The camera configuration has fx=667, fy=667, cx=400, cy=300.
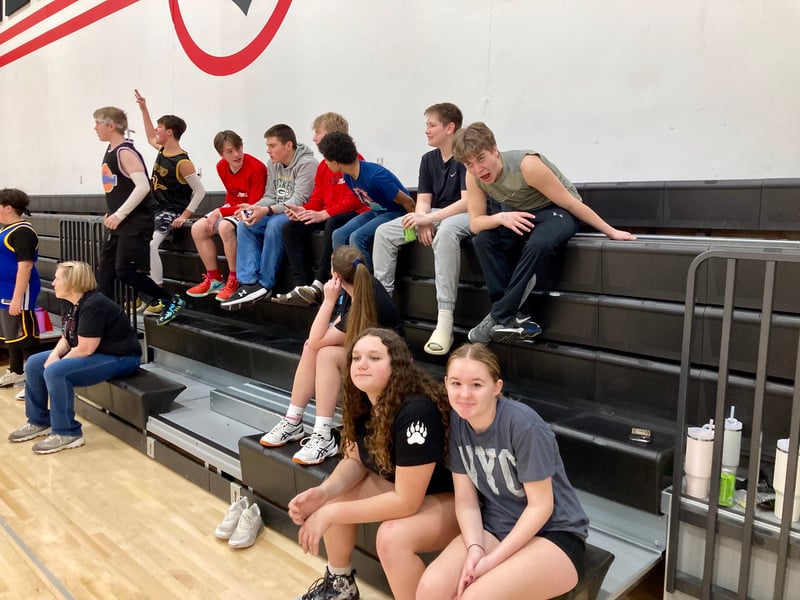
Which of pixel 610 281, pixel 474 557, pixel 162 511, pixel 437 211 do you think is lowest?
pixel 162 511

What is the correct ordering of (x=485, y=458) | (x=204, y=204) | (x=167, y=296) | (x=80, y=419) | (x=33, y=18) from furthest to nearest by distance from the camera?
(x=33, y=18) < (x=204, y=204) < (x=167, y=296) < (x=80, y=419) < (x=485, y=458)

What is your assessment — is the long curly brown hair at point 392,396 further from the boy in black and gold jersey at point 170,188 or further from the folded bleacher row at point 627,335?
the boy in black and gold jersey at point 170,188

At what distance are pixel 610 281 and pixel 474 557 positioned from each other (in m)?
1.23

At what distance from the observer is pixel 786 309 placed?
6.66ft

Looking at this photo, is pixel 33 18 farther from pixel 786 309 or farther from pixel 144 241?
pixel 786 309

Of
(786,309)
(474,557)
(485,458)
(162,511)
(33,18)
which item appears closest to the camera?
(474,557)

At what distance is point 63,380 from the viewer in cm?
353

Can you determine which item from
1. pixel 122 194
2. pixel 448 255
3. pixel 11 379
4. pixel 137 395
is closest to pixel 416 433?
pixel 448 255

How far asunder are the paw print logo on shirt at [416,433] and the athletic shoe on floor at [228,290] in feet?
7.74

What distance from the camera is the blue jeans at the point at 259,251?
377 centimetres

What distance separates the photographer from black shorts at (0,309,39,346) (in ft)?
14.9

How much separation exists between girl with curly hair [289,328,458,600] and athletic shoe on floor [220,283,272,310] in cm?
184

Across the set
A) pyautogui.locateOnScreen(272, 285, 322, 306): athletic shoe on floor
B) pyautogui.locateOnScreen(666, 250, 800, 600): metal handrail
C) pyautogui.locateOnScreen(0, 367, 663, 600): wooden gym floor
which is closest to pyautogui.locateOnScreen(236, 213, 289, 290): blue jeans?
pyautogui.locateOnScreen(272, 285, 322, 306): athletic shoe on floor

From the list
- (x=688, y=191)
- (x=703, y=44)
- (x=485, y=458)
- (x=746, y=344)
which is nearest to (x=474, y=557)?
(x=485, y=458)
